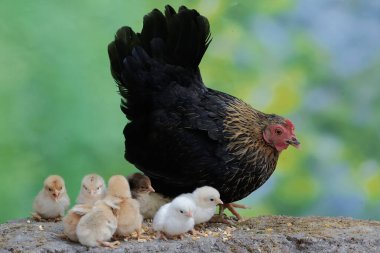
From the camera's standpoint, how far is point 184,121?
3.67 meters

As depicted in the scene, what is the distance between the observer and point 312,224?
145 inches

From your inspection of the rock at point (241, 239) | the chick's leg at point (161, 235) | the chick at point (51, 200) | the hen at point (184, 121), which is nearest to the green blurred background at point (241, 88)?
the hen at point (184, 121)

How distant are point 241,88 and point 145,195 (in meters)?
1.06

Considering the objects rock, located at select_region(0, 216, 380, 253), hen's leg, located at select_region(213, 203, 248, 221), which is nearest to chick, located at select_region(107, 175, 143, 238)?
rock, located at select_region(0, 216, 380, 253)

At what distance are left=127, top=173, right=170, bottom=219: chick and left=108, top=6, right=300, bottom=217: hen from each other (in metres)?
0.05

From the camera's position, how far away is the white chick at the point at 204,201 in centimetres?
341

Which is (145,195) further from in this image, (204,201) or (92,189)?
(204,201)

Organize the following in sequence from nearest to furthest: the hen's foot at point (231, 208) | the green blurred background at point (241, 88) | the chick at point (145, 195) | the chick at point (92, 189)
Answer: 1. the chick at point (92, 189)
2. the chick at point (145, 195)
3. the hen's foot at point (231, 208)
4. the green blurred background at point (241, 88)

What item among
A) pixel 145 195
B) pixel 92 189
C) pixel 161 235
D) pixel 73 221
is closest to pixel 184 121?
pixel 145 195

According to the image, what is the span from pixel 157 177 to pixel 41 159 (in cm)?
82

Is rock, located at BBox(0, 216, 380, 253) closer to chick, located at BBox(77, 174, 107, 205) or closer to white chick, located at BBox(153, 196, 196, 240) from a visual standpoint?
white chick, located at BBox(153, 196, 196, 240)

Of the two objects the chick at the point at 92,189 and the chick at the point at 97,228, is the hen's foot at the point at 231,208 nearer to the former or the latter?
the chick at the point at 92,189

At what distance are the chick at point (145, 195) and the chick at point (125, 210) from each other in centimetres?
32

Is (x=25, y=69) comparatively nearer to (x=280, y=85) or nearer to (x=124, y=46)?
(x=124, y=46)
